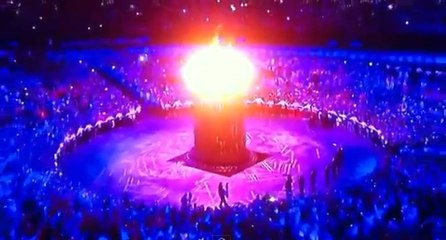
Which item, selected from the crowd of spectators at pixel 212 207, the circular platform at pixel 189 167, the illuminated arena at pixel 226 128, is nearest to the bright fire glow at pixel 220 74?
the illuminated arena at pixel 226 128

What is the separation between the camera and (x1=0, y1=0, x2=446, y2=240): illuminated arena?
9758 millimetres

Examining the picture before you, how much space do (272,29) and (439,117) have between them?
43.0 ft

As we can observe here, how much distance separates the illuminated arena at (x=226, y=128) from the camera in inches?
384

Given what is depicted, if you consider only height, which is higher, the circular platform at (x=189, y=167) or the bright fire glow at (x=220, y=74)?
the bright fire glow at (x=220, y=74)

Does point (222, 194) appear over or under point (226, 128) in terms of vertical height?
under

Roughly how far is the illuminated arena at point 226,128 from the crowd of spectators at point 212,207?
4cm

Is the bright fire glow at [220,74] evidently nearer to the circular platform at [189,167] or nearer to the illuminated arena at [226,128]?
the illuminated arena at [226,128]

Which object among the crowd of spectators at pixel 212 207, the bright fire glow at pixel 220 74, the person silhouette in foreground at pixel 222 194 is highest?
the bright fire glow at pixel 220 74

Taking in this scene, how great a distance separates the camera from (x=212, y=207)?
37.2ft

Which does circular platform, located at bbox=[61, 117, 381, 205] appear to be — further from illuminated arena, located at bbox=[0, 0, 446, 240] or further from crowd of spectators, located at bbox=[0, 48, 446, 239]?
crowd of spectators, located at bbox=[0, 48, 446, 239]

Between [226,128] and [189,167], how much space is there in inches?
47.3

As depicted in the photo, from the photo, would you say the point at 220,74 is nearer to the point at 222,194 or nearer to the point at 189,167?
the point at 189,167

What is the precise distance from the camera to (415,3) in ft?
99.7

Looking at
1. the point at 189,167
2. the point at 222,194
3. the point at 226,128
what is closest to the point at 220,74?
the point at 226,128
